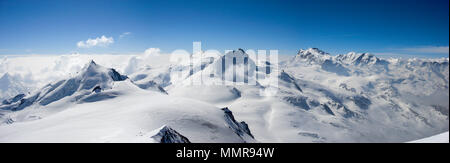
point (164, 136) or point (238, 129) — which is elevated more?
point (164, 136)

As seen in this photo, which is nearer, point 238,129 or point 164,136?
point 164,136

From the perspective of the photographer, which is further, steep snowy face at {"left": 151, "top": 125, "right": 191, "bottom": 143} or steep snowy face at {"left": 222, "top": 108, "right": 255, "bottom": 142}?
steep snowy face at {"left": 222, "top": 108, "right": 255, "bottom": 142}

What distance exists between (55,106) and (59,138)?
141 m

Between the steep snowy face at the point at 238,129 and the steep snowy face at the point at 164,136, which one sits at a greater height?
the steep snowy face at the point at 164,136

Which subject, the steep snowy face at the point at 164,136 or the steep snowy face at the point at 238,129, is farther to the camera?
the steep snowy face at the point at 238,129

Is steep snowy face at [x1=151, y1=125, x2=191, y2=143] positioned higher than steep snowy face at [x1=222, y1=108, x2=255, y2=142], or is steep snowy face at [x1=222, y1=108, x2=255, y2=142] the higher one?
steep snowy face at [x1=151, y1=125, x2=191, y2=143]
